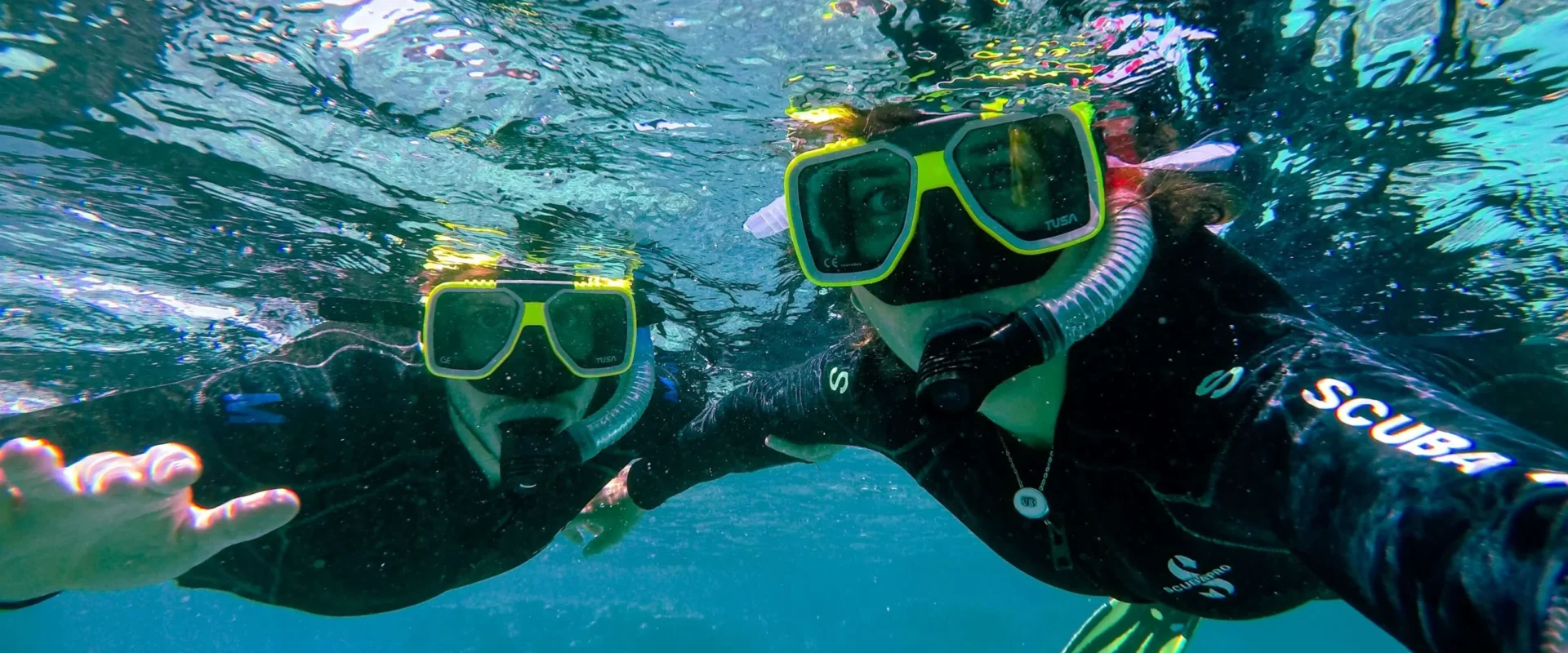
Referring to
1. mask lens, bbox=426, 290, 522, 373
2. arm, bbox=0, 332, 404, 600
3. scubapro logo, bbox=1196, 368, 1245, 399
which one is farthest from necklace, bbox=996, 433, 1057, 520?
mask lens, bbox=426, 290, 522, 373

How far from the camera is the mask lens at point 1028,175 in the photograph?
9.27 feet

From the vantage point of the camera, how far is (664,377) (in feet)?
25.8

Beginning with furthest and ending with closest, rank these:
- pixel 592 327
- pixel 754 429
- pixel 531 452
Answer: pixel 592 327 < pixel 754 429 < pixel 531 452

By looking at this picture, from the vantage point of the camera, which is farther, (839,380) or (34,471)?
(839,380)

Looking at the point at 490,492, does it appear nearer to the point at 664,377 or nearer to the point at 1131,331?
the point at 664,377

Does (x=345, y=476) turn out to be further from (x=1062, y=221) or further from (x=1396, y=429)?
(x=1396, y=429)

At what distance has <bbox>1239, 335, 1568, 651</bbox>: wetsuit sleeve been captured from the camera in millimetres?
1441

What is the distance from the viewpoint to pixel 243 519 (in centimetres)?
302

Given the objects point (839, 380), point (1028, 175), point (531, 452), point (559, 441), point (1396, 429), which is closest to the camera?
point (1396, 429)

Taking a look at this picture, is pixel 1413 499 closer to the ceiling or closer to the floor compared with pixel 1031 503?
closer to the ceiling

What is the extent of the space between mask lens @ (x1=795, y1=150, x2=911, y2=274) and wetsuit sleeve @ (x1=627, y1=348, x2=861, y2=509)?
3.11ft

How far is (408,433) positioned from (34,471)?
2829 mm

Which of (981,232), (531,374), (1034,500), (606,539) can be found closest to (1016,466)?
(1034,500)

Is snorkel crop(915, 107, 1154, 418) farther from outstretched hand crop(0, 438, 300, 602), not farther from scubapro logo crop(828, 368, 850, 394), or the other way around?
outstretched hand crop(0, 438, 300, 602)
